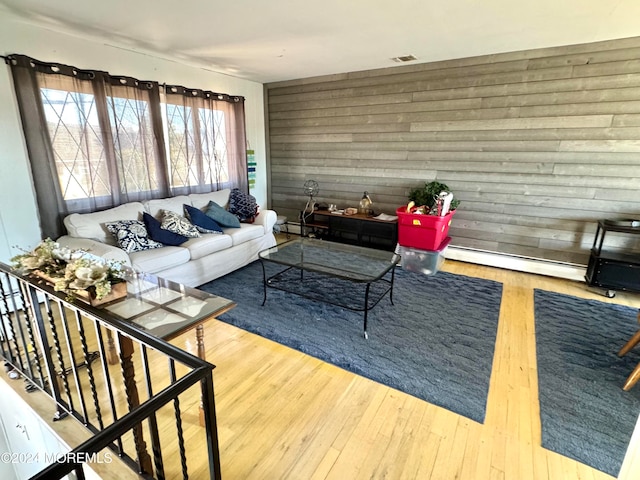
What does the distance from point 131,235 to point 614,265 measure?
15.1 ft

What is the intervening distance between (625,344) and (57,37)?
17.3 ft

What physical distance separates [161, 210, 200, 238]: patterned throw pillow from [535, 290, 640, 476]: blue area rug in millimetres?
3252

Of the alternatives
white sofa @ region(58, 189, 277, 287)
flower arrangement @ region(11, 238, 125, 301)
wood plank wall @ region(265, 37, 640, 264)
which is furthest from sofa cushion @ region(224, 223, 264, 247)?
flower arrangement @ region(11, 238, 125, 301)

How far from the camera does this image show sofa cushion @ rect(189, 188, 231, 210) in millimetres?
3959

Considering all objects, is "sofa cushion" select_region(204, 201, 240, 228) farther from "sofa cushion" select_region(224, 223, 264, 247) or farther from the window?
the window

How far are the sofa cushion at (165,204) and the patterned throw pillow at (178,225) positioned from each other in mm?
90

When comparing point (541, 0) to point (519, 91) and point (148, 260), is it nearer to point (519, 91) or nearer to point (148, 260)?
point (519, 91)

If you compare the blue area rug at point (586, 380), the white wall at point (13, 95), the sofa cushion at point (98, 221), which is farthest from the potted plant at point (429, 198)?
the white wall at point (13, 95)

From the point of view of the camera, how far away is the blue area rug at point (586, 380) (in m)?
1.67

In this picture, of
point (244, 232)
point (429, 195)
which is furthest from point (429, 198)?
point (244, 232)

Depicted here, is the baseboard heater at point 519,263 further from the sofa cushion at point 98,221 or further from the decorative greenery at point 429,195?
the sofa cushion at point 98,221

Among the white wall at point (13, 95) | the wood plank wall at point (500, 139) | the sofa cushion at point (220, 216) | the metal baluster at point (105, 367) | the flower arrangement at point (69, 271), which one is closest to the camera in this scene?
the metal baluster at point (105, 367)

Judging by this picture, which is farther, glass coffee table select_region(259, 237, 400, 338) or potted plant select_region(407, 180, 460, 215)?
potted plant select_region(407, 180, 460, 215)

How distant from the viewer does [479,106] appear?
3.72 metres
